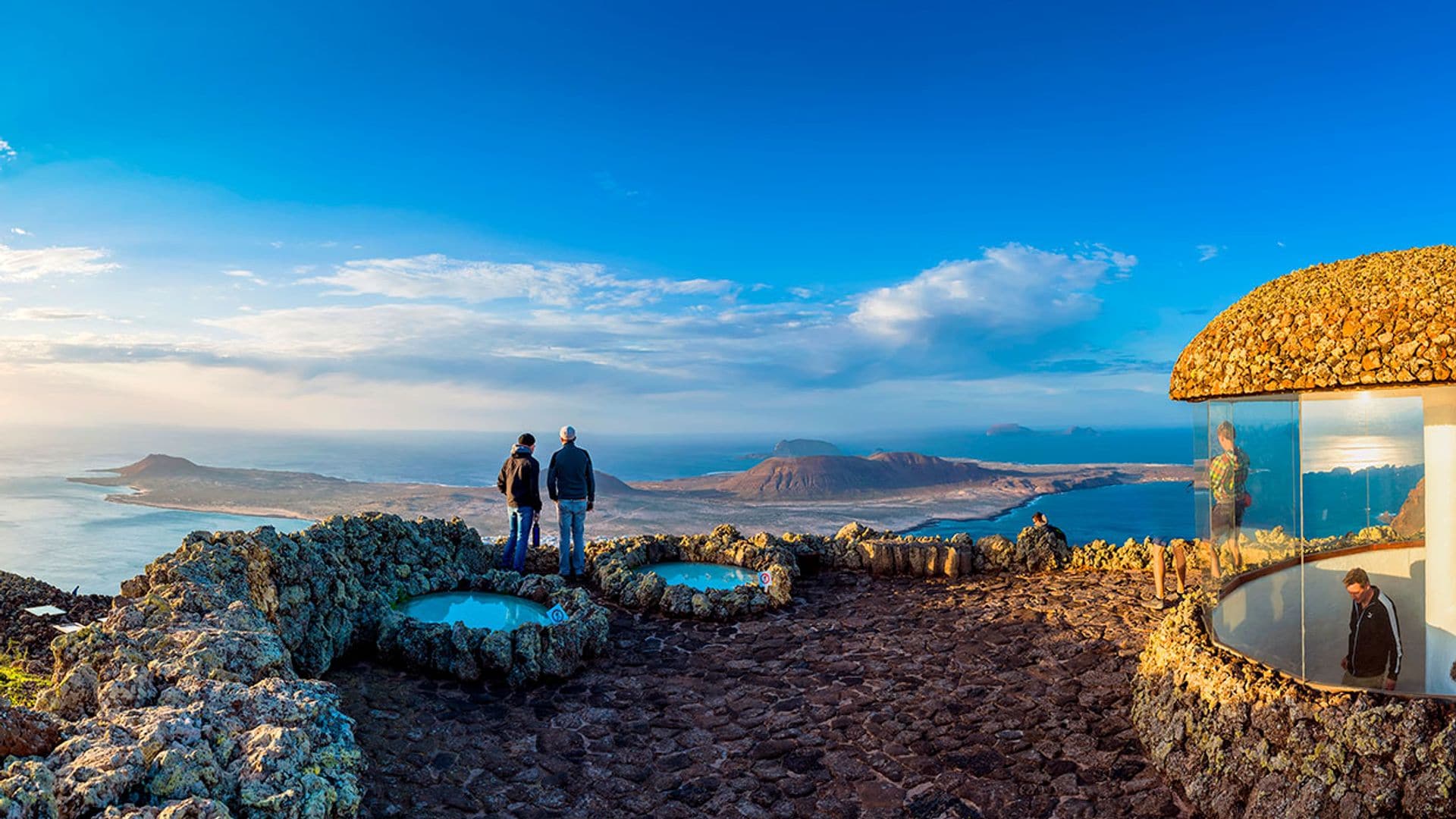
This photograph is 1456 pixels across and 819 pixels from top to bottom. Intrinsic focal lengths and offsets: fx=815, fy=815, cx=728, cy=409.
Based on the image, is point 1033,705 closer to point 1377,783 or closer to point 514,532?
point 1377,783

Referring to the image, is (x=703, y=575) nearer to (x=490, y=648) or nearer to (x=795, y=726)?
(x=490, y=648)

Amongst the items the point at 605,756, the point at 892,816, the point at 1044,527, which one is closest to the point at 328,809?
the point at 605,756

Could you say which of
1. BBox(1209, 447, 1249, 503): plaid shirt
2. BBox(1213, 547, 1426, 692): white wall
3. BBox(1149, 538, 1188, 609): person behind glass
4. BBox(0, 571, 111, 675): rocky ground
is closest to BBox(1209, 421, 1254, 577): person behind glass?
BBox(1209, 447, 1249, 503): plaid shirt

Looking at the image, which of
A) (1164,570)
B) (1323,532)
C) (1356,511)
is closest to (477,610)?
(1323,532)

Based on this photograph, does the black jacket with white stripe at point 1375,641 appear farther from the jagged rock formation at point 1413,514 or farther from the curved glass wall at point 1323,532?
the jagged rock formation at point 1413,514

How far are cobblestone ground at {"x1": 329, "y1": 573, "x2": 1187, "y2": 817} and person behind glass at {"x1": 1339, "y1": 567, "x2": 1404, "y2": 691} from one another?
192cm

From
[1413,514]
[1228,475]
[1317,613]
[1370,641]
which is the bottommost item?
[1370,641]

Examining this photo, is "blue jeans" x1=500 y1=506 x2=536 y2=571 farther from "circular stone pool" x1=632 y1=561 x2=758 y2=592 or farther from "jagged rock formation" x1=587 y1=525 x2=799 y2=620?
"circular stone pool" x1=632 y1=561 x2=758 y2=592

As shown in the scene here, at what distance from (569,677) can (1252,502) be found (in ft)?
26.1

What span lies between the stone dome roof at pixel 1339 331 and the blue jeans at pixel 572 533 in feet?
33.6

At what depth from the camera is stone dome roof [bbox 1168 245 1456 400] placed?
627 centimetres

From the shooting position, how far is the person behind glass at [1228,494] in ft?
27.6

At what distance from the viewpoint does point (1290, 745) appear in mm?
6676

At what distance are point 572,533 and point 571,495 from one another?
2.52 ft
